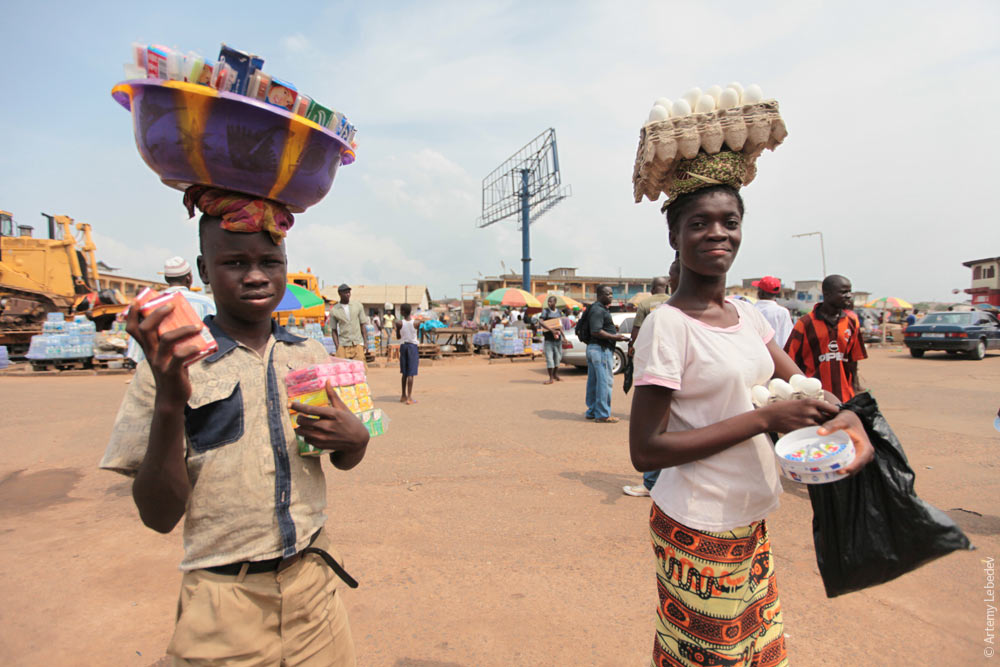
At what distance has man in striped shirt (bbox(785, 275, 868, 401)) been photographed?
446 cm

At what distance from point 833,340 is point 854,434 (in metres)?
3.62

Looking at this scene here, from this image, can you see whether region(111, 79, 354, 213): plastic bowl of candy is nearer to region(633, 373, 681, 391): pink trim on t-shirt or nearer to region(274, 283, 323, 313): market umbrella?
region(633, 373, 681, 391): pink trim on t-shirt

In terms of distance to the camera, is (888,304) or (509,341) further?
(888,304)

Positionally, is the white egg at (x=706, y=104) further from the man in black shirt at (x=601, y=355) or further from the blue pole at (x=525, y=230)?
the blue pole at (x=525, y=230)

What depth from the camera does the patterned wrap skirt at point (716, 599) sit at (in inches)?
58.8

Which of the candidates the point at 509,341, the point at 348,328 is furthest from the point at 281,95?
the point at 509,341

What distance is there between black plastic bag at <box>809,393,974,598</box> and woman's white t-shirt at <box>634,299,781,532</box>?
0.20 meters

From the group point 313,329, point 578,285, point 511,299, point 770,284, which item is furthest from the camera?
point 578,285

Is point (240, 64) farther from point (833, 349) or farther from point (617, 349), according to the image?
point (617, 349)

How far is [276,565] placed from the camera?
4.83ft

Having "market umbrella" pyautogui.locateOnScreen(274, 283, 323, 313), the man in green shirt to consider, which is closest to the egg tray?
"market umbrella" pyautogui.locateOnScreen(274, 283, 323, 313)

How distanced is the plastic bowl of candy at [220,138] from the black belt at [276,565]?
1.02 metres

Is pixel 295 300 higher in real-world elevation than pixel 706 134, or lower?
lower

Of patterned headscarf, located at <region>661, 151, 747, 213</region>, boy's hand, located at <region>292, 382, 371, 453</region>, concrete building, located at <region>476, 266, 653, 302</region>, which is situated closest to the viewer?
boy's hand, located at <region>292, 382, 371, 453</region>
